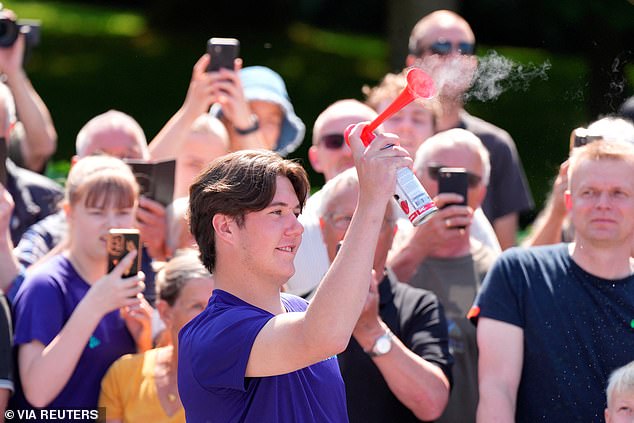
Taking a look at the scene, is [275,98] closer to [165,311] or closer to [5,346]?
[165,311]

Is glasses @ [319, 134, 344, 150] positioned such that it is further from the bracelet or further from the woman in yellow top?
the woman in yellow top

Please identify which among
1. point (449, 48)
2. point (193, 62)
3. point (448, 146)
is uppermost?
point (449, 48)

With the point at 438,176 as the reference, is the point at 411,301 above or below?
below

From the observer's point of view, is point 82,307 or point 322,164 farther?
point 322,164

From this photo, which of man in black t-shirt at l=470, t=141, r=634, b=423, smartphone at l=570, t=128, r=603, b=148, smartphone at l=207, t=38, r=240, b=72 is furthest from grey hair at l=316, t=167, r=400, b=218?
smartphone at l=207, t=38, r=240, b=72

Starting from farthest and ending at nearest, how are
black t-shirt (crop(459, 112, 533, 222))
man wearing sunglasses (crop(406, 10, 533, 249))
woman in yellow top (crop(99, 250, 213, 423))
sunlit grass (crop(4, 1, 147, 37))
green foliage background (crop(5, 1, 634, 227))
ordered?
sunlit grass (crop(4, 1, 147, 37)) < green foliage background (crop(5, 1, 634, 227)) < black t-shirt (crop(459, 112, 533, 222)) < man wearing sunglasses (crop(406, 10, 533, 249)) < woman in yellow top (crop(99, 250, 213, 423))

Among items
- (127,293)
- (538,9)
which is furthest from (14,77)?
(538,9)

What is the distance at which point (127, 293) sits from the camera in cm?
445

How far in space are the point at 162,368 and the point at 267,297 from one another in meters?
1.46

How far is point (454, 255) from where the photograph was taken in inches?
197

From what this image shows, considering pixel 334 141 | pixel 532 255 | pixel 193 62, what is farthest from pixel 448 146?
pixel 193 62

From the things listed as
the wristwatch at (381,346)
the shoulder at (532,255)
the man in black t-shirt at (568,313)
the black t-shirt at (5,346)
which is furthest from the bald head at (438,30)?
the black t-shirt at (5,346)

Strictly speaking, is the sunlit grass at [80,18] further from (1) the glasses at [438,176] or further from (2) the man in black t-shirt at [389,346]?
(2) the man in black t-shirt at [389,346]

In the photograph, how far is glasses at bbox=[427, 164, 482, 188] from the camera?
5.05m
